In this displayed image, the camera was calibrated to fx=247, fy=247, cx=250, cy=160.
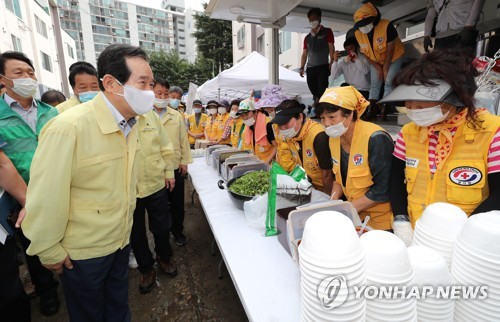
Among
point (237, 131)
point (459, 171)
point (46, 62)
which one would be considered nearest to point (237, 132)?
point (237, 131)

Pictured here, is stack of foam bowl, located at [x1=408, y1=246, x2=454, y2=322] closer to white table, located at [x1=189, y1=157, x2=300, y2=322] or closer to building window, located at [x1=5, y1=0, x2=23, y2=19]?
white table, located at [x1=189, y1=157, x2=300, y2=322]

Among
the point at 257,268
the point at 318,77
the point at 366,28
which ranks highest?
the point at 366,28

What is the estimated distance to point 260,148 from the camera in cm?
396

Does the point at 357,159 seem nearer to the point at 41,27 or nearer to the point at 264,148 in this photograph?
the point at 264,148

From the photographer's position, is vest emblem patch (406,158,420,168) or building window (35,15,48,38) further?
building window (35,15,48,38)

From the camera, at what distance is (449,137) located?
1.30 meters

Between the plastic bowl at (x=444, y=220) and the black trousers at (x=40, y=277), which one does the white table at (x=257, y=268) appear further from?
the black trousers at (x=40, y=277)

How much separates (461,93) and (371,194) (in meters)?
0.86

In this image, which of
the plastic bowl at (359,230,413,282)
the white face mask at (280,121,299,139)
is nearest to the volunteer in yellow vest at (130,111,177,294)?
the white face mask at (280,121,299,139)

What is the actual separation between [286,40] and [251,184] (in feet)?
47.8

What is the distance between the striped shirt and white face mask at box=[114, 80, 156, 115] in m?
1.66

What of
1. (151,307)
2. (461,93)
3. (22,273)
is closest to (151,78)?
(461,93)

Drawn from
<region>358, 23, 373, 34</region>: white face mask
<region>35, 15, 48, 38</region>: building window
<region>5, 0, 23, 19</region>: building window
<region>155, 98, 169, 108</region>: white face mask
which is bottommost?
<region>155, 98, 169, 108</region>: white face mask

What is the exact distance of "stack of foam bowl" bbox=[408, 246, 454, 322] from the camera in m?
0.72
